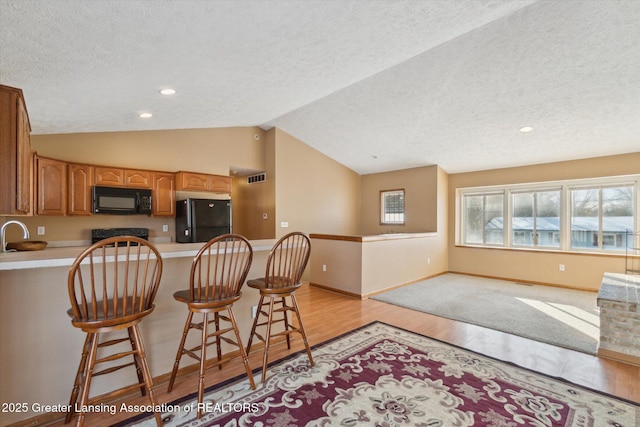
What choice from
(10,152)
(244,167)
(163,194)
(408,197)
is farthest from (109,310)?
(408,197)

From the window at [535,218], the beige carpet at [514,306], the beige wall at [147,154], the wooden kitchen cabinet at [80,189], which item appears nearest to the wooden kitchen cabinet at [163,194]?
the beige wall at [147,154]

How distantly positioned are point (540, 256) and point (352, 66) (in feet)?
17.2

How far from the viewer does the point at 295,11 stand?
6.16 ft

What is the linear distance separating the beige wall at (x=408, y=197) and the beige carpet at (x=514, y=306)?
54.3 inches

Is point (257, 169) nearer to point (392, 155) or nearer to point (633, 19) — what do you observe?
point (392, 155)

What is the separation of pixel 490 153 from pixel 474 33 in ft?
10.1

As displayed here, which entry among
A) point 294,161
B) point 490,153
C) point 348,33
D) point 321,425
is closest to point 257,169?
point 294,161

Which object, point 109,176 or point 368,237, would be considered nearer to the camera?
point 109,176

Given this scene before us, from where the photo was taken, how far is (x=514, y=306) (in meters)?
4.16

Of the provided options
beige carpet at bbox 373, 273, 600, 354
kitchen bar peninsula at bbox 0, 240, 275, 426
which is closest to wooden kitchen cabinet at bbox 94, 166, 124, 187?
kitchen bar peninsula at bbox 0, 240, 275, 426

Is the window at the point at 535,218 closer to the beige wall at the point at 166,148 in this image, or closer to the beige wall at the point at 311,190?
the beige wall at the point at 311,190

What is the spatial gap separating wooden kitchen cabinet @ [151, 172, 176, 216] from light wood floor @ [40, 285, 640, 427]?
270 centimetres

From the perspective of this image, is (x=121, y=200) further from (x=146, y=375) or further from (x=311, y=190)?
(x=311, y=190)

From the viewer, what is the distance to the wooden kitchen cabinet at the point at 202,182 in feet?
15.8
